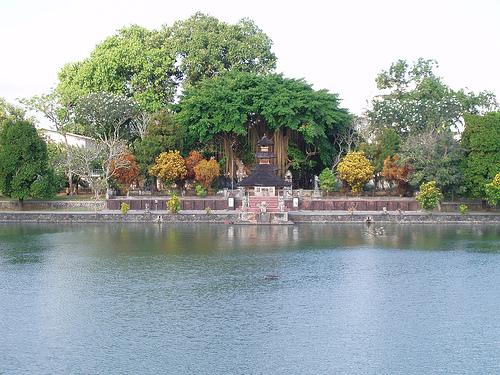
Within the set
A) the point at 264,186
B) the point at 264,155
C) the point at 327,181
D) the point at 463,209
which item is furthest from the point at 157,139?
the point at 463,209

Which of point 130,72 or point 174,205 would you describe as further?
point 130,72

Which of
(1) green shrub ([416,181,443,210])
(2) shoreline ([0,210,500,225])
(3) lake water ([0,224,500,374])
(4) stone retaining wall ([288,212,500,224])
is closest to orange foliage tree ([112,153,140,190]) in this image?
(2) shoreline ([0,210,500,225])

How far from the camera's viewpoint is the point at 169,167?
62.9 m

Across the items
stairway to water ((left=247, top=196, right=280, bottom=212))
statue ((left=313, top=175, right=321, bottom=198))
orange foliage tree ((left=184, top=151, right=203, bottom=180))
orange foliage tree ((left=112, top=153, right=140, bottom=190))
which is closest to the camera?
stairway to water ((left=247, top=196, right=280, bottom=212))

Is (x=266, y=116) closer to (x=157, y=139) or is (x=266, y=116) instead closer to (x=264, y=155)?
(x=264, y=155)

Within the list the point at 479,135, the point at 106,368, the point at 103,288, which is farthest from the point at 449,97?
the point at 106,368

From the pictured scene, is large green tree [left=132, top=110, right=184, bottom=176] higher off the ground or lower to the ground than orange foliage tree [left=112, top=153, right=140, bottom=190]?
higher

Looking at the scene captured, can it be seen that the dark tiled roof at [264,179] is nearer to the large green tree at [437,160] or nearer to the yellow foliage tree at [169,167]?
the yellow foliage tree at [169,167]

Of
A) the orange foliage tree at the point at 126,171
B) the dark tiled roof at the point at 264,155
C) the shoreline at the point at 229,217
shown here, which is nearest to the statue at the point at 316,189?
the dark tiled roof at the point at 264,155

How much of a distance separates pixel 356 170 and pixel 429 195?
676 cm

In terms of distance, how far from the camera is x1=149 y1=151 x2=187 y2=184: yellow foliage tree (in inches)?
A: 2480

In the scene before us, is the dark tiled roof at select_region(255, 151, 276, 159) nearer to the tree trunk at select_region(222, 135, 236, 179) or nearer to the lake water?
the tree trunk at select_region(222, 135, 236, 179)

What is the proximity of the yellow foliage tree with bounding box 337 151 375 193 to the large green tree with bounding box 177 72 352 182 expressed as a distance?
12.8ft

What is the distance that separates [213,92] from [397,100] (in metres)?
17.4
